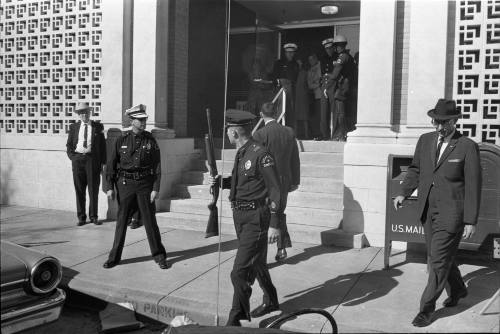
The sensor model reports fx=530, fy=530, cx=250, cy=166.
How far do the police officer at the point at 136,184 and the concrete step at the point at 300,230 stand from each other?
1889 millimetres

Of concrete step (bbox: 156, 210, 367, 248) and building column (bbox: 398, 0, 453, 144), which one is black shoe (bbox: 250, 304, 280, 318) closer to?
concrete step (bbox: 156, 210, 367, 248)

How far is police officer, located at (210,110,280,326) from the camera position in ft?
14.4

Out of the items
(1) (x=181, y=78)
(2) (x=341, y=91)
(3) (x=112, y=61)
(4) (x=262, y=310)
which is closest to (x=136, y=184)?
(4) (x=262, y=310)

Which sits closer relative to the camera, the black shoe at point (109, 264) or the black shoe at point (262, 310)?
the black shoe at point (262, 310)

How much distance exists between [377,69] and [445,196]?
3.14 meters

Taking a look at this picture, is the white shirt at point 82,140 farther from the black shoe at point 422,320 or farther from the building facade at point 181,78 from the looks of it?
the black shoe at point 422,320

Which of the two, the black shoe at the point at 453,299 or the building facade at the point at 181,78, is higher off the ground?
the building facade at the point at 181,78

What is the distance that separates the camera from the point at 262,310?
4.71 meters

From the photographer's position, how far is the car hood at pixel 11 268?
149 inches

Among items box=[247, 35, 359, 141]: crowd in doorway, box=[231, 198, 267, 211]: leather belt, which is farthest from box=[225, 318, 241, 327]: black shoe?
box=[247, 35, 359, 141]: crowd in doorway

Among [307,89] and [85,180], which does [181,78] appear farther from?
[307,89]

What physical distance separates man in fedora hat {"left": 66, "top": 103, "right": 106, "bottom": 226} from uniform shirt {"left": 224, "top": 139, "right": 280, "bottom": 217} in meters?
4.59

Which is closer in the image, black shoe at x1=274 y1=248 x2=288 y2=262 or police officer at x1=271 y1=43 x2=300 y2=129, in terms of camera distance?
black shoe at x1=274 y1=248 x2=288 y2=262

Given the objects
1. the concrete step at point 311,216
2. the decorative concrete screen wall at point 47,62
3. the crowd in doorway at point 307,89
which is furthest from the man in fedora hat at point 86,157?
the crowd in doorway at point 307,89
